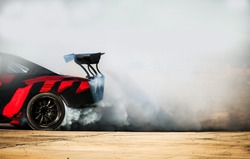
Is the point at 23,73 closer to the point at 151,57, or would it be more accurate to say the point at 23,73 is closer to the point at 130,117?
the point at 130,117

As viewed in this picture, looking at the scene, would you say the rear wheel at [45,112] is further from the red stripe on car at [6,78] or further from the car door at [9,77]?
the red stripe on car at [6,78]

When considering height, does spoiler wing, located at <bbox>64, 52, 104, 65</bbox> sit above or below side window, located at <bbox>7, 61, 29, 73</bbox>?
below

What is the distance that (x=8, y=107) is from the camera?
8.63 meters

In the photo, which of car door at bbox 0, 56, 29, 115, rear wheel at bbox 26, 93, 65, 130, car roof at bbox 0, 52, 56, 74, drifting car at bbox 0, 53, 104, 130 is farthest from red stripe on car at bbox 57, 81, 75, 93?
car door at bbox 0, 56, 29, 115

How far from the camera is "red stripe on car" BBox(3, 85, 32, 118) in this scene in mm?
8625

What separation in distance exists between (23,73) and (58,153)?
324 centimetres

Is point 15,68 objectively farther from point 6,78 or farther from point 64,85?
point 64,85

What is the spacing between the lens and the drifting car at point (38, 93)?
8.71 meters

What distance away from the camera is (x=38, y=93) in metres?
8.89

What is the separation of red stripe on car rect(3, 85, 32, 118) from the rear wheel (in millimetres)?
142

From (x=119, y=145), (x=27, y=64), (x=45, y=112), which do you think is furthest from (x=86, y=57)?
(x=119, y=145)

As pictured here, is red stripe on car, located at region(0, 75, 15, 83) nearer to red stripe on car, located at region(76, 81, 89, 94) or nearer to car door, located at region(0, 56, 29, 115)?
car door, located at region(0, 56, 29, 115)

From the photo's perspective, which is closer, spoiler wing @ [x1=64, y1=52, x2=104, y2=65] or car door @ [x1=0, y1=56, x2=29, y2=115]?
car door @ [x1=0, y1=56, x2=29, y2=115]

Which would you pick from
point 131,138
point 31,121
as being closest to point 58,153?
point 131,138
